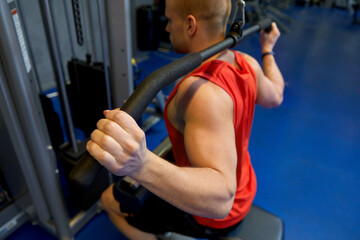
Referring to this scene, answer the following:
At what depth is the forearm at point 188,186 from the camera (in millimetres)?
548

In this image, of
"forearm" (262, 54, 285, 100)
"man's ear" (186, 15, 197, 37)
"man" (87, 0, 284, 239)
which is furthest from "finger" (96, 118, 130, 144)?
"forearm" (262, 54, 285, 100)

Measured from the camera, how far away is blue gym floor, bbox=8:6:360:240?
66.6 inches

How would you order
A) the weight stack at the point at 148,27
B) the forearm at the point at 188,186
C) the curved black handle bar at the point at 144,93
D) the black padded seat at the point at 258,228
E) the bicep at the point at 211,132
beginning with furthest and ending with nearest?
the weight stack at the point at 148,27 → the black padded seat at the point at 258,228 → the bicep at the point at 211,132 → the forearm at the point at 188,186 → the curved black handle bar at the point at 144,93

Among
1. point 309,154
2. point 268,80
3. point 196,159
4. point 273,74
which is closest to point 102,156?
point 196,159

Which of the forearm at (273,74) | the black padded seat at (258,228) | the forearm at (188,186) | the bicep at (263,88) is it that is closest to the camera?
the forearm at (188,186)

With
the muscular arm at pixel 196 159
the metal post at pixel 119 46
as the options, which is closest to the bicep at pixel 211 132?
the muscular arm at pixel 196 159

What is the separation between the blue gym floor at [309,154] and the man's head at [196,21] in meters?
0.38

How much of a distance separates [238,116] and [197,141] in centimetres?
19

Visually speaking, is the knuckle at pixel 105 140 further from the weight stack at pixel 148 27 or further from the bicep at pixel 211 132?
the weight stack at pixel 148 27

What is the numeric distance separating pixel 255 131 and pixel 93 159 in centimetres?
236

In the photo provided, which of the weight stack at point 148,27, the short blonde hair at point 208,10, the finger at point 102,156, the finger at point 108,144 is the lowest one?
the weight stack at point 148,27

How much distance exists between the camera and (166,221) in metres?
1.11

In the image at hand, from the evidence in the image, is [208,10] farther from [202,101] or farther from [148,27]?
[148,27]

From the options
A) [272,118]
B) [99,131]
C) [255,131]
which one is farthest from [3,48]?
[272,118]
